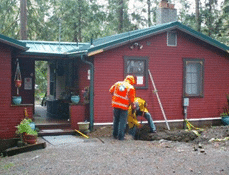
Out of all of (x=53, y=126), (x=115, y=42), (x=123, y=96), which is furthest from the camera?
(x=53, y=126)

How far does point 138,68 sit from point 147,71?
0.35 meters

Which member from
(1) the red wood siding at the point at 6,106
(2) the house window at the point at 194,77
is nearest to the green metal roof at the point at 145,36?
(2) the house window at the point at 194,77

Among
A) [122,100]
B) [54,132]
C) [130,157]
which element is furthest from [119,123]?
[130,157]

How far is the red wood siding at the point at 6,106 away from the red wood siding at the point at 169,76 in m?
2.68

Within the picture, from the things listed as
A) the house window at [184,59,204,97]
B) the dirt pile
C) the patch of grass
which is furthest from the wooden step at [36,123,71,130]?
the house window at [184,59,204,97]

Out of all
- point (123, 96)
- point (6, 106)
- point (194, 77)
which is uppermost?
point (194, 77)

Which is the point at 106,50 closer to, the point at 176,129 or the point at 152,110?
the point at 152,110

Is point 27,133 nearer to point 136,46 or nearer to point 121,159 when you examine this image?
point 121,159

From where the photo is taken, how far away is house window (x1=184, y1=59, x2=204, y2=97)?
13.8 meters

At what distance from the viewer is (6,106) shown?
1147 centimetres

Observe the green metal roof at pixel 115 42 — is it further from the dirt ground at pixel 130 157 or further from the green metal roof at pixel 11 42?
the dirt ground at pixel 130 157

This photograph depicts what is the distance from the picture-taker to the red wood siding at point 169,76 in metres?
12.5

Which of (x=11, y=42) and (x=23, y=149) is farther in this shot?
(x=11, y=42)

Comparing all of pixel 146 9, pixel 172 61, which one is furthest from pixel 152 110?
pixel 146 9
